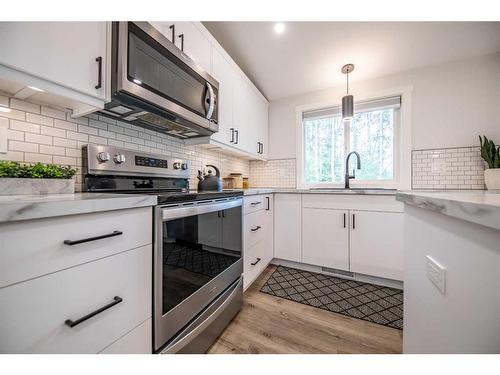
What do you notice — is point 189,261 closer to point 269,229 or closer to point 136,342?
point 136,342

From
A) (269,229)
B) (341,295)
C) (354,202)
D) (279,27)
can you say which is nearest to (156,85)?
(279,27)

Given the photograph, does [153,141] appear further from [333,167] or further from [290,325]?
[333,167]

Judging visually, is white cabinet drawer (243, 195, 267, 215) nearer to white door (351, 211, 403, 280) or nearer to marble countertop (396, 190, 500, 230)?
white door (351, 211, 403, 280)

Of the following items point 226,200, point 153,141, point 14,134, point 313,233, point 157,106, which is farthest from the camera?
point 313,233

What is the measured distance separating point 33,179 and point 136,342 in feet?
2.48

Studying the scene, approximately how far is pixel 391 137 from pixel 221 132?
81.6 inches

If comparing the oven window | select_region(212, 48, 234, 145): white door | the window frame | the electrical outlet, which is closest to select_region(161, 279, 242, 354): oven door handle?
the oven window

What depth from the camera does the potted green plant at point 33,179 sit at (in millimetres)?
712

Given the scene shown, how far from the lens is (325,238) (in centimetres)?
211

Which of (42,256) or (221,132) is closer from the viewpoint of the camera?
(42,256)

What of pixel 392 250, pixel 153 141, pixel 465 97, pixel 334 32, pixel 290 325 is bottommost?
pixel 290 325

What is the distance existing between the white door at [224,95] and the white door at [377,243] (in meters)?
1.51

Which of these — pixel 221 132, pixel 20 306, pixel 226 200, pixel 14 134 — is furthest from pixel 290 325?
pixel 14 134

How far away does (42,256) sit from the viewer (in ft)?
1.73
